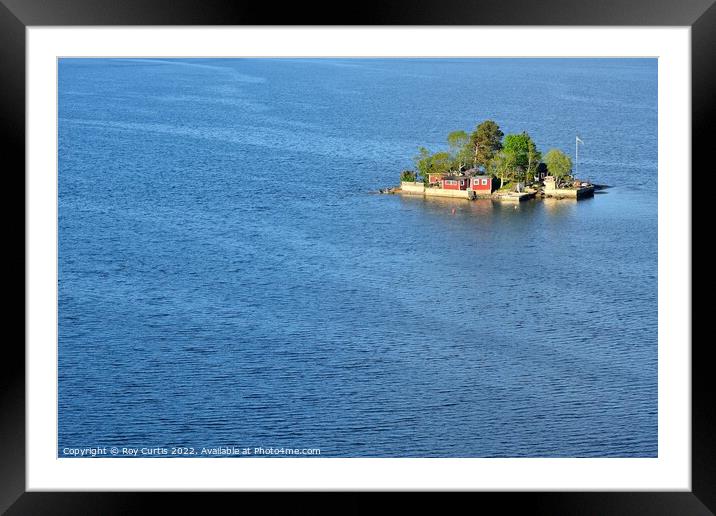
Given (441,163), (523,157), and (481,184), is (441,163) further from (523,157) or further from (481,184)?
(523,157)

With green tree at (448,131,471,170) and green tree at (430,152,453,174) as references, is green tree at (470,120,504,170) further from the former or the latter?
green tree at (430,152,453,174)

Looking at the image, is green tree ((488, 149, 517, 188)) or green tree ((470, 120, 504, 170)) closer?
green tree ((488, 149, 517, 188))

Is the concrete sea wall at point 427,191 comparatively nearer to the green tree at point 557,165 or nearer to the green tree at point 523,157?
the green tree at point 523,157

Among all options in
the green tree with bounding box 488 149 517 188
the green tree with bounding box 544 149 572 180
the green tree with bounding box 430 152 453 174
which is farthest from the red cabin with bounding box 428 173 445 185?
the green tree with bounding box 544 149 572 180

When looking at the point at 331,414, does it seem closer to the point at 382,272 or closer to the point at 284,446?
the point at 284,446

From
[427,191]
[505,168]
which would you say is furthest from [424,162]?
[505,168]

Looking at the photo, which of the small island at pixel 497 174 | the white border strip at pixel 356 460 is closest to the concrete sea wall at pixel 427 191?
the small island at pixel 497 174
